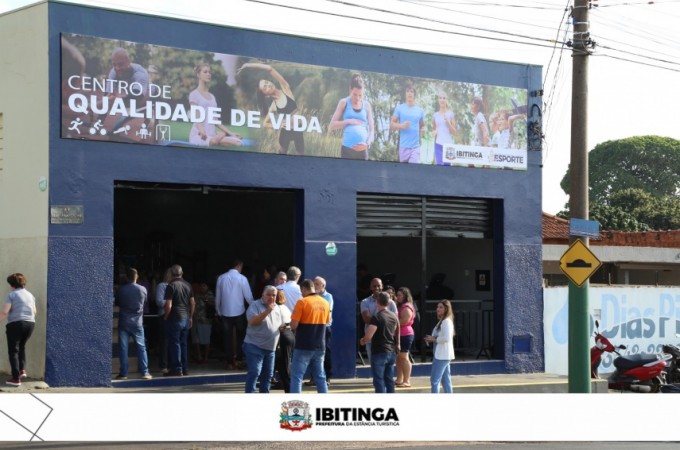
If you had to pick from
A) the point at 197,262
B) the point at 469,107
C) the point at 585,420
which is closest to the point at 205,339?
the point at 197,262

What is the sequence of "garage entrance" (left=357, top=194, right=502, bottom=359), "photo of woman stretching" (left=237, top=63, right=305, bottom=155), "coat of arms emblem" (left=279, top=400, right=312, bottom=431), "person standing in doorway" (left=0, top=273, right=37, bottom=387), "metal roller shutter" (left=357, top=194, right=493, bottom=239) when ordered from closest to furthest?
"coat of arms emblem" (left=279, top=400, right=312, bottom=431), "person standing in doorway" (left=0, top=273, right=37, bottom=387), "photo of woman stretching" (left=237, top=63, right=305, bottom=155), "metal roller shutter" (left=357, top=194, right=493, bottom=239), "garage entrance" (left=357, top=194, right=502, bottom=359)

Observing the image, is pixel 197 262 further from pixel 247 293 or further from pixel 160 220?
pixel 247 293

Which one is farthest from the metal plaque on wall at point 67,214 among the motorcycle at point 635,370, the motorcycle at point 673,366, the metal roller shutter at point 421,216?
the motorcycle at point 673,366

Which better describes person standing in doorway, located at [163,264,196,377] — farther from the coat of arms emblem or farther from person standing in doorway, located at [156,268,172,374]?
the coat of arms emblem

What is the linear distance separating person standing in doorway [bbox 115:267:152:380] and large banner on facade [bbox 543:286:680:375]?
804 centimetres

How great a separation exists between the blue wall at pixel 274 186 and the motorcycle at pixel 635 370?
1280 millimetres

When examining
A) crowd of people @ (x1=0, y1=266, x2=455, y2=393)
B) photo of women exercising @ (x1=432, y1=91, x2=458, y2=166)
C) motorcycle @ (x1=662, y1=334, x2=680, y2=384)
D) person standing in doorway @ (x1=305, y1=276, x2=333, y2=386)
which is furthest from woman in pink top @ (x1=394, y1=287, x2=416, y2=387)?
motorcycle @ (x1=662, y1=334, x2=680, y2=384)

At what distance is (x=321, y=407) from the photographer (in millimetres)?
12586

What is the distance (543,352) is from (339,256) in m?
4.86

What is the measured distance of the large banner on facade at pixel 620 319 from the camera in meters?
20.0

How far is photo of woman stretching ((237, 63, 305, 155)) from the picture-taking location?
55.7 feet

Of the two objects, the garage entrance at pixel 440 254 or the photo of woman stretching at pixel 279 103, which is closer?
the photo of woman stretching at pixel 279 103

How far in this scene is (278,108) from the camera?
1712 cm

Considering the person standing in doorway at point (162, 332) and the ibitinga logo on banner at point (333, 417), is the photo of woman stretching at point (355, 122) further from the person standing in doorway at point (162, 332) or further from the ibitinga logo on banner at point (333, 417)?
the ibitinga logo on banner at point (333, 417)
